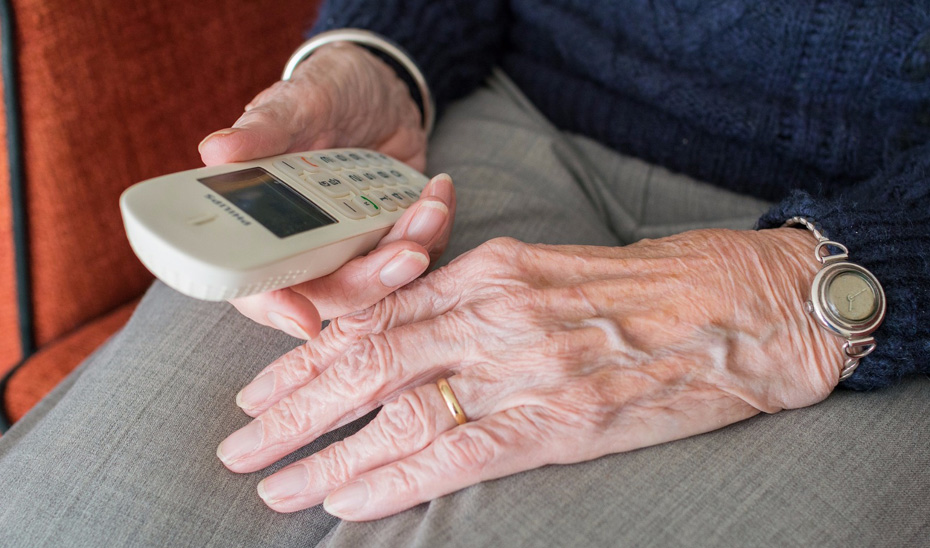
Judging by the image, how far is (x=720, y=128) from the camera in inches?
29.3

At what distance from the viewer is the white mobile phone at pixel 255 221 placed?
385 mm

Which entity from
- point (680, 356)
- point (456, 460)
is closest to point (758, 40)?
point (680, 356)

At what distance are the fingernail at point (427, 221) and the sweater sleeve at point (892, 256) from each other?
0.97 ft

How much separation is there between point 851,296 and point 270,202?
436mm

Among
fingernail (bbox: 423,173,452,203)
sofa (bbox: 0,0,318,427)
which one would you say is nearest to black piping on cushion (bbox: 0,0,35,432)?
sofa (bbox: 0,0,318,427)

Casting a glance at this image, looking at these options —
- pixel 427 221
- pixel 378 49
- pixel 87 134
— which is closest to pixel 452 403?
pixel 427 221

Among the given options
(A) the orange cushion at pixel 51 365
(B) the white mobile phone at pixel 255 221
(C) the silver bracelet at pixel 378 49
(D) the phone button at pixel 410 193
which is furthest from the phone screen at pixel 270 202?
(A) the orange cushion at pixel 51 365

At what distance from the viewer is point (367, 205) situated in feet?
1.69

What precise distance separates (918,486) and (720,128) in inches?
16.5

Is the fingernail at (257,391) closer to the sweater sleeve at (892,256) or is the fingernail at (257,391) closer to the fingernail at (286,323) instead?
the fingernail at (286,323)

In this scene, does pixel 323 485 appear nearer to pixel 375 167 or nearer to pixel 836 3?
pixel 375 167

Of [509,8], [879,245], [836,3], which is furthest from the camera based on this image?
[509,8]

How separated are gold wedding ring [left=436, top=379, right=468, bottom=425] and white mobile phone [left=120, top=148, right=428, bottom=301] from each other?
0.38ft

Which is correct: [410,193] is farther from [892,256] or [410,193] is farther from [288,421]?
[892,256]
